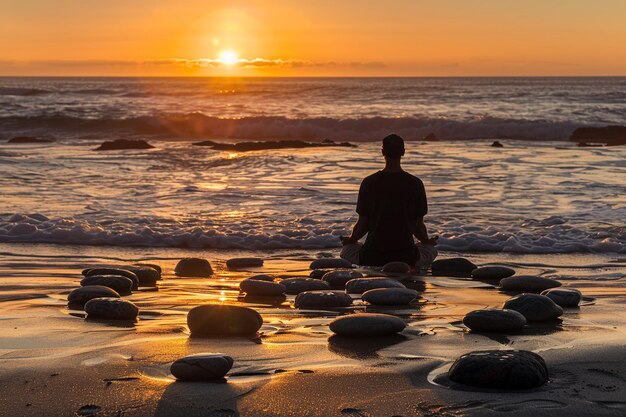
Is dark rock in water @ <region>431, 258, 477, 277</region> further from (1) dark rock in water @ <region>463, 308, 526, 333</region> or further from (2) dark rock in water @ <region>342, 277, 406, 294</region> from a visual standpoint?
(1) dark rock in water @ <region>463, 308, 526, 333</region>

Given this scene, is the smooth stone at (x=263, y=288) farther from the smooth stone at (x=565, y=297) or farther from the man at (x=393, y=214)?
the smooth stone at (x=565, y=297)

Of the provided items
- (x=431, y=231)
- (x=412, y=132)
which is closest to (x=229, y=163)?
(x=431, y=231)

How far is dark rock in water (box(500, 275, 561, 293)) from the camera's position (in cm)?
659

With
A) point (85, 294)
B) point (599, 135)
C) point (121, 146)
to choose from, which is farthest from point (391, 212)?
point (599, 135)

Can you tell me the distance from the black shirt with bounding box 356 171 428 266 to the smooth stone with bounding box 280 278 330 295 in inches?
54.3

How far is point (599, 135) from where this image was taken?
101 ft

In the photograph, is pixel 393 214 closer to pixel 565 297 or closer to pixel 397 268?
pixel 397 268

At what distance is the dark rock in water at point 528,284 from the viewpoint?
21.6 feet

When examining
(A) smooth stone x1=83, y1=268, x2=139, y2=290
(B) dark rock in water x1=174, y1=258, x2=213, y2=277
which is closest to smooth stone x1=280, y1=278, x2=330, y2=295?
(A) smooth stone x1=83, y1=268, x2=139, y2=290

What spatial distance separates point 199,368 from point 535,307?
2.26 metres

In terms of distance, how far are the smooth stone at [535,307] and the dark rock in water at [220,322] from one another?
1.52 metres

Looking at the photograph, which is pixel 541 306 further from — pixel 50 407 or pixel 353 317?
pixel 50 407

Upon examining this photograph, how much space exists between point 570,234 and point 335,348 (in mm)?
6177

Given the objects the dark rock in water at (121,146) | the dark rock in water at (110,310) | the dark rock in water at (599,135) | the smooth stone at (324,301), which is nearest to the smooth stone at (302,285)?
the smooth stone at (324,301)
